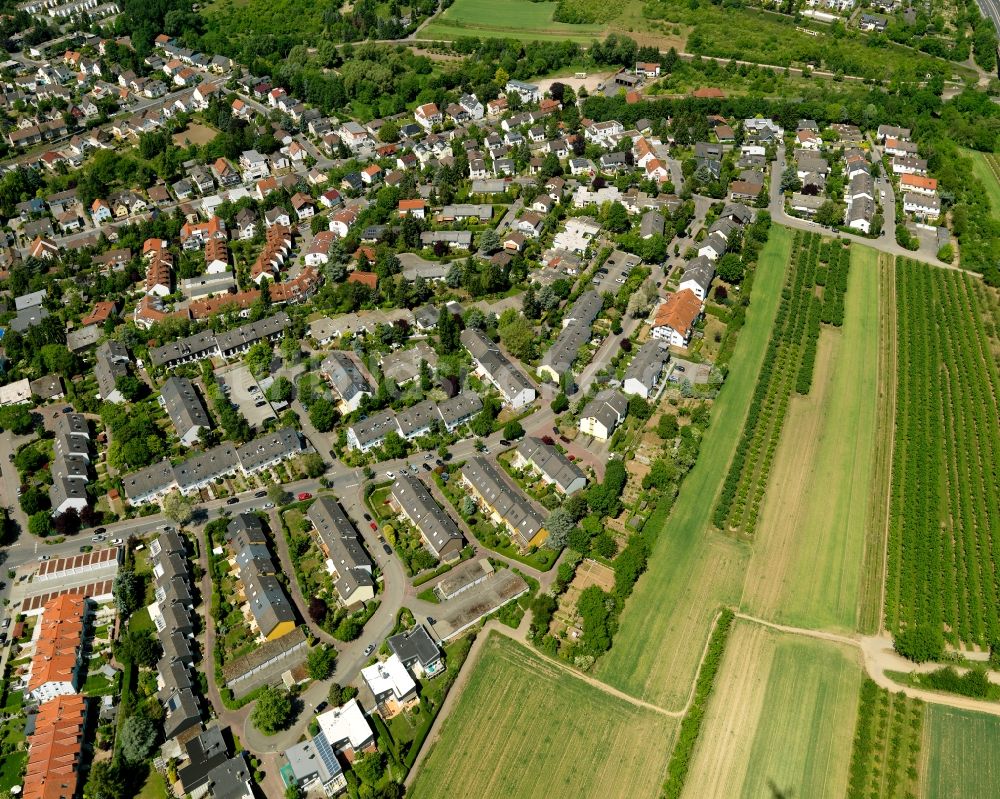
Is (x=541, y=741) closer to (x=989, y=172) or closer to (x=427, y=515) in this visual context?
(x=427, y=515)

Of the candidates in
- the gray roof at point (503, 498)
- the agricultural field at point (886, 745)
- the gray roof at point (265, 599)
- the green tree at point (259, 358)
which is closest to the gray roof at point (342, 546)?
the gray roof at point (265, 599)

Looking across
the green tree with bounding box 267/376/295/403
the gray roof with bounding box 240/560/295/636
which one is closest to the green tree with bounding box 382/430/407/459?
the green tree with bounding box 267/376/295/403

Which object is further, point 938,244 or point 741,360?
point 938,244

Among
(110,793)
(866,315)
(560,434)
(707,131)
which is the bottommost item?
(110,793)

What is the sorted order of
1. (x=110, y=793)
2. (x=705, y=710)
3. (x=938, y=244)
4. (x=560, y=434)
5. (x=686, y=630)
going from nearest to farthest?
(x=110, y=793) → (x=705, y=710) → (x=686, y=630) → (x=560, y=434) → (x=938, y=244)

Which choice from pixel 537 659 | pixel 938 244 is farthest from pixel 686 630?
pixel 938 244

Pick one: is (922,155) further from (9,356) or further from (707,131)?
(9,356)
